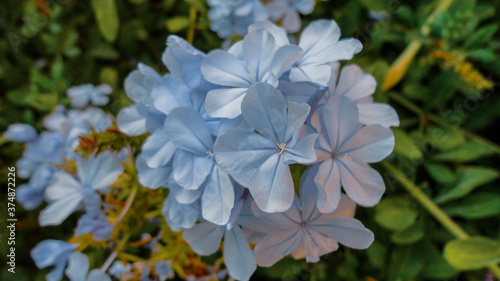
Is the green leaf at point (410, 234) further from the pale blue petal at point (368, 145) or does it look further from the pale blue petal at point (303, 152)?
the pale blue petal at point (303, 152)

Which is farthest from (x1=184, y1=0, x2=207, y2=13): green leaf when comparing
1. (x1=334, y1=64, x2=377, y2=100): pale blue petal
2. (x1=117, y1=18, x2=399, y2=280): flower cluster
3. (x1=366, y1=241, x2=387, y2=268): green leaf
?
(x1=366, y1=241, x2=387, y2=268): green leaf

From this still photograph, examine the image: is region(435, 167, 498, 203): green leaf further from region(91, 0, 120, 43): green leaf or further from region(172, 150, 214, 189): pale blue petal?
region(91, 0, 120, 43): green leaf

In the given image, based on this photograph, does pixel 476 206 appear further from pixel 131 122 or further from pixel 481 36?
pixel 131 122

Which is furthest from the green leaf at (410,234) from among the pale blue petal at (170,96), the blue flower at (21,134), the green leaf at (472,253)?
the blue flower at (21,134)

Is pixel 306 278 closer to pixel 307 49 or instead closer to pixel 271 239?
pixel 271 239

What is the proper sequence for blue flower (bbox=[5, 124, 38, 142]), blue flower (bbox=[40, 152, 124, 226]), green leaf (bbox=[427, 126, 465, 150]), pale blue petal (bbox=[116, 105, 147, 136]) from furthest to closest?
blue flower (bbox=[5, 124, 38, 142]), green leaf (bbox=[427, 126, 465, 150]), blue flower (bbox=[40, 152, 124, 226]), pale blue petal (bbox=[116, 105, 147, 136])

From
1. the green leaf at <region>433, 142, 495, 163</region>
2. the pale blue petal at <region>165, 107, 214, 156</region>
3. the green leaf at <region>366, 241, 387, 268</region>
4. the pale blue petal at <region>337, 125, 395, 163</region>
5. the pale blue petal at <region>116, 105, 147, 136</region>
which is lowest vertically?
the green leaf at <region>366, 241, 387, 268</region>

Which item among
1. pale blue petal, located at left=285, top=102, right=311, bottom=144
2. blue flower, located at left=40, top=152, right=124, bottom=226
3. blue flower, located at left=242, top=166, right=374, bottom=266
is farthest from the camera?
blue flower, located at left=40, top=152, right=124, bottom=226
